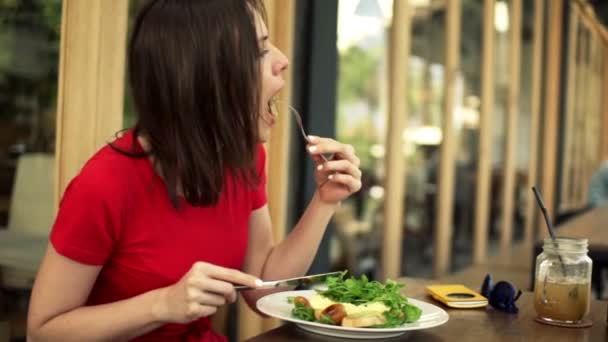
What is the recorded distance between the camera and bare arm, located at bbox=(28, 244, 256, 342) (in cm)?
125

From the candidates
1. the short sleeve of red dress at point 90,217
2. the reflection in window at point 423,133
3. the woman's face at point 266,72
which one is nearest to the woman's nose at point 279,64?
the woman's face at point 266,72

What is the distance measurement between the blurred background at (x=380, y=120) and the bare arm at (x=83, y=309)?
675 millimetres

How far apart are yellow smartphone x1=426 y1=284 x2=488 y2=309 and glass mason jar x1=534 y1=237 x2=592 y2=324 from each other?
0.16 metres

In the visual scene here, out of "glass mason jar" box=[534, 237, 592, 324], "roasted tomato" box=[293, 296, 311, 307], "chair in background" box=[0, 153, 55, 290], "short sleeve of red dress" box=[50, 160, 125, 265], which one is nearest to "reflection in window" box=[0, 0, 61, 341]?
"chair in background" box=[0, 153, 55, 290]

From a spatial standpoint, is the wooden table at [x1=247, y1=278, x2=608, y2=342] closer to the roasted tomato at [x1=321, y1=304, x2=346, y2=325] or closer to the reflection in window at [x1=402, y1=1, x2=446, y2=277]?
the roasted tomato at [x1=321, y1=304, x2=346, y2=325]

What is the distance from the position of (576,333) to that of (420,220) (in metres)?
3.12

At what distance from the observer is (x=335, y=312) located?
4.22 feet

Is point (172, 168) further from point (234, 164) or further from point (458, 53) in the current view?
point (458, 53)

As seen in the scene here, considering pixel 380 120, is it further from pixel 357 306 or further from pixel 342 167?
pixel 357 306

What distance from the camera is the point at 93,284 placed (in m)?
1.40

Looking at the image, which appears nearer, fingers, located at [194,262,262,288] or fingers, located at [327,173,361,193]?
fingers, located at [194,262,262,288]

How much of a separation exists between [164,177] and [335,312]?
426mm

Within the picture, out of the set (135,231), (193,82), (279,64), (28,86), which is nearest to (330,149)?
(279,64)

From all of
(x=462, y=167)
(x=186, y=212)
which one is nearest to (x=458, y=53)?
(x=462, y=167)
